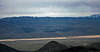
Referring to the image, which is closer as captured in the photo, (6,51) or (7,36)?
(6,51)

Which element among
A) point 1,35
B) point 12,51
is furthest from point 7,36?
point 12,51

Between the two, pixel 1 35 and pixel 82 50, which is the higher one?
pixel 82 50

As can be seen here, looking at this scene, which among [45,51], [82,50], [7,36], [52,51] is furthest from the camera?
[7,36]

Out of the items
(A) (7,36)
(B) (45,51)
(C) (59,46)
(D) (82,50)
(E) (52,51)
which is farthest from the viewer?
(A) (7,36)

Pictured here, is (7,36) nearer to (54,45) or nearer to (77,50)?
(54,45)

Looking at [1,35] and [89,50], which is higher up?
[89,50]

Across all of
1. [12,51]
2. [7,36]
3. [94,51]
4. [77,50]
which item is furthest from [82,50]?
[7,36]

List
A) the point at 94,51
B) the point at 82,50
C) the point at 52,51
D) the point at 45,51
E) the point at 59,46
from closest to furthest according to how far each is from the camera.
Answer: the point at 94,51, the point at 82,50, the point at 52,51, the point at 45,51, the point at 59,46

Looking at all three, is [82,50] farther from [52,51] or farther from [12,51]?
[12,51]

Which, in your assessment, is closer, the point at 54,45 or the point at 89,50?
the point at 89,50
